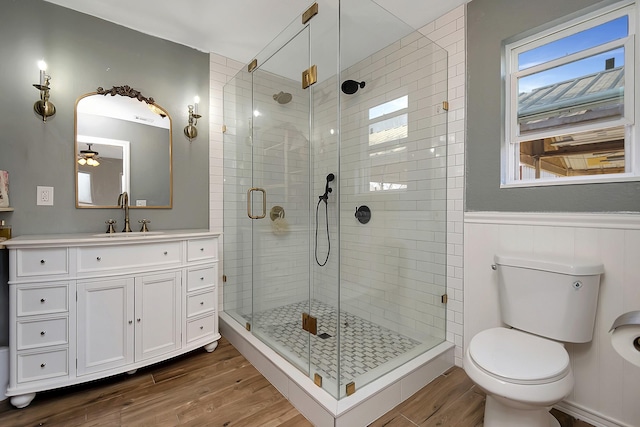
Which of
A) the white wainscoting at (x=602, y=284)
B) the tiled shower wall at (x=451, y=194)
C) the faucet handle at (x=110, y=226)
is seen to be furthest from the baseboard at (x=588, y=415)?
the faucet handle at (x=110, y=226)

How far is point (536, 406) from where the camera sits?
1.13 m

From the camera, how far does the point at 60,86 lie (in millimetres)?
1979

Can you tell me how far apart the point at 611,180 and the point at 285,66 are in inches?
81.1

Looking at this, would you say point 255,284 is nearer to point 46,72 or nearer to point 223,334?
point 223,334

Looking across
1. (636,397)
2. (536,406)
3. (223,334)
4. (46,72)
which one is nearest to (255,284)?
(223,334)

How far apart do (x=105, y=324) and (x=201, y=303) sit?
0.58m

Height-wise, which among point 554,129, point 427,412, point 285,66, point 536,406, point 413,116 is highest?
point 285,66

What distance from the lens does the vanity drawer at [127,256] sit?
1.71 meters

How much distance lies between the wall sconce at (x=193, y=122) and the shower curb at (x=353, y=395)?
1.75m

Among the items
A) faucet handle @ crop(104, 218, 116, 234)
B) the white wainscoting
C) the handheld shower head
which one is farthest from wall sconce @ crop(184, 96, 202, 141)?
the white wainscoting

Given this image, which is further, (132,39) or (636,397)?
(132,39)

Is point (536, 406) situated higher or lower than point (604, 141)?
lower

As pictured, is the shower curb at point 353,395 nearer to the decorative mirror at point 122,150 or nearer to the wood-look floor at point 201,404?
the wood-look floor at point 201,404

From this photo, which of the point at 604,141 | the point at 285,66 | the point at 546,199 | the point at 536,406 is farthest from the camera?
the point at 285,66
